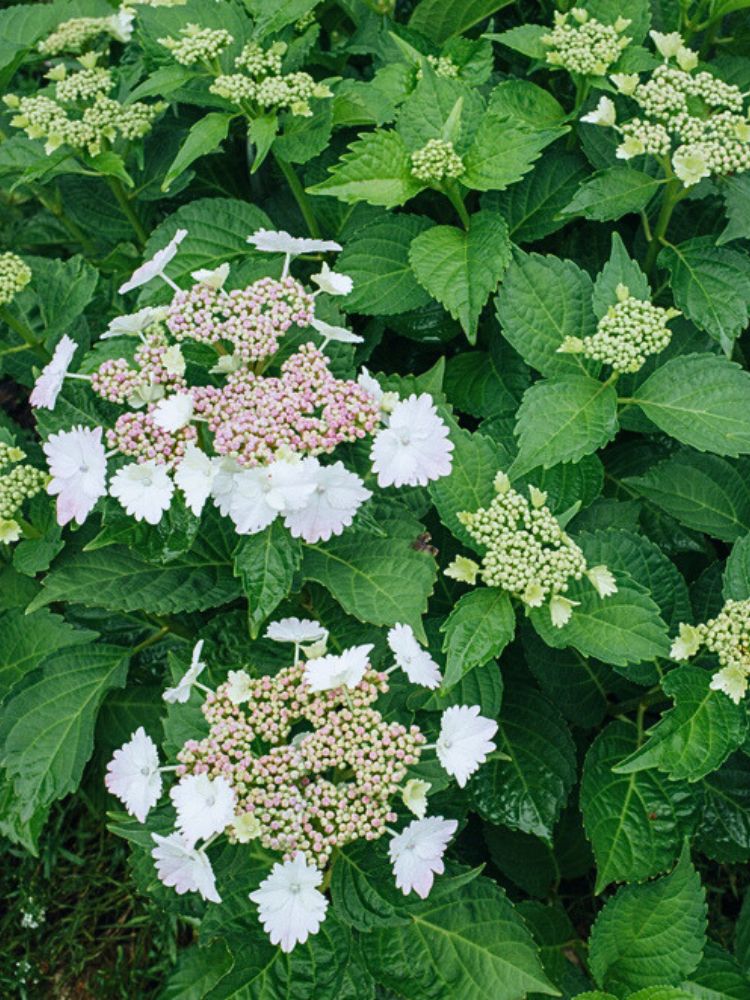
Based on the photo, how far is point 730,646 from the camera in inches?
82.7

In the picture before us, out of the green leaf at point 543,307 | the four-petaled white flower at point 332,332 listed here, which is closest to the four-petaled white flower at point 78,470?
the four-petaled white flower at point 332,332

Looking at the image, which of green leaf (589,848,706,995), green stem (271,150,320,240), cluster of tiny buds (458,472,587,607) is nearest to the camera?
cluster of tiny buds (458,472,587,607)

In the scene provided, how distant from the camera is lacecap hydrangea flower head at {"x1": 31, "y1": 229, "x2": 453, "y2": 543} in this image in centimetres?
188

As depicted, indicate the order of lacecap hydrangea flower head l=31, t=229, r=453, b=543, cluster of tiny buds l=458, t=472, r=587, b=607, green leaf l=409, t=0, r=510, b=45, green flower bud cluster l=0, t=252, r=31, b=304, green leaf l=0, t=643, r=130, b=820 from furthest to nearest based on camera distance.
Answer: green leaf l=409, t=0, r=510, b=45, green flower bud cluster l=0, t=252, r=31, b=304, green leaf l=0, t=643, r=130, b=820, cluster of tiny buds l=458, t=472, r=587, b=607, lacecap hydrangea flower head l=31, t=229, r=453, b=543

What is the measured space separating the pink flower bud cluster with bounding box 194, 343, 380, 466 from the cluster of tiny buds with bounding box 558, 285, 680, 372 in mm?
577

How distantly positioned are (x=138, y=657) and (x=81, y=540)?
0.44 m

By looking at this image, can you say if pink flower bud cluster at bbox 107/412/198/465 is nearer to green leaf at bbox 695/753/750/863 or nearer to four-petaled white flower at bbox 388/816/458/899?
four-petaled white flower at bbox 388/816/458/899

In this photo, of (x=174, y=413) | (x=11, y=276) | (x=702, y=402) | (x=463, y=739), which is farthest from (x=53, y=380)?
(x=702, y=402)

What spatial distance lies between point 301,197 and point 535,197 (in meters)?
0.63

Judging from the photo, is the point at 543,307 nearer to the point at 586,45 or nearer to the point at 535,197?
the point at 535,197

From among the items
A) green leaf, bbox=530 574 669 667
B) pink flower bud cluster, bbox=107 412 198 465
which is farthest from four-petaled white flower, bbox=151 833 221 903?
green leaf, bbox=530 574 669 667

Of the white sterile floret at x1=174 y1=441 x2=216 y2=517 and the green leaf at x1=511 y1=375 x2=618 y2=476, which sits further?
the green leaf at x1=511 y1=375 x2=618 y2=476

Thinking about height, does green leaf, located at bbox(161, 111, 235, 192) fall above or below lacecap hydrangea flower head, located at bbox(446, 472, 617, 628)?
above

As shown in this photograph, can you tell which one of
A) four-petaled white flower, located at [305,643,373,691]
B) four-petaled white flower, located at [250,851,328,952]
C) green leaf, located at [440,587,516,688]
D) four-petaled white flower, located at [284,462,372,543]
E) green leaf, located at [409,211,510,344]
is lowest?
four-petaled white flower, located at [250,851,328,952]
